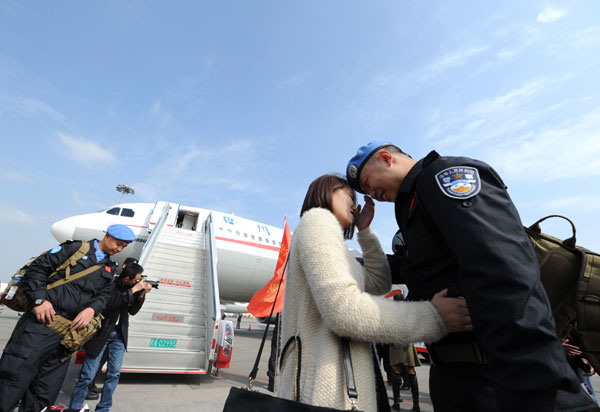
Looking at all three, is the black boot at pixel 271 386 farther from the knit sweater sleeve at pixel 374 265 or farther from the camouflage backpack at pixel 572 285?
the camouflage backpack at pixel 572 285

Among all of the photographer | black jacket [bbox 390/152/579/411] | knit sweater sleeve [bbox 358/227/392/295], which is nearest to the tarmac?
the photographer

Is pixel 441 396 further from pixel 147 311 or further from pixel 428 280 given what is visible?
pixel 147 311

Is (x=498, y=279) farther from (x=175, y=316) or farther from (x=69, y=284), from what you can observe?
(x=175, y=316)

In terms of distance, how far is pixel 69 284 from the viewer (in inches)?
Answer: 125

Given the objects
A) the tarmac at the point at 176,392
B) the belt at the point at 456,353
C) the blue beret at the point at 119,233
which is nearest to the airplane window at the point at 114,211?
the tarmac at the point at 176,392

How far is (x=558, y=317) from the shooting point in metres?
1.22

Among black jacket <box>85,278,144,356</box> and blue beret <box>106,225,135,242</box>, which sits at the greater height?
blue beret <box>106,225,135,242</box>

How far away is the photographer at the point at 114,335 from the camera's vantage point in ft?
12.5

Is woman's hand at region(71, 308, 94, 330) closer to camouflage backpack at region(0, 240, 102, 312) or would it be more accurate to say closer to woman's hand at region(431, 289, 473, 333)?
camouflage backpack at region(0, 240, 102, 312)

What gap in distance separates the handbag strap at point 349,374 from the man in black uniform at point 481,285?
35 cm

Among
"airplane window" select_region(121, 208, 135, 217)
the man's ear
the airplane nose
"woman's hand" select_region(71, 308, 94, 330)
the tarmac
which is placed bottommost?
the tarmac

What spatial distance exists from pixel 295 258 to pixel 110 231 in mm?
3052

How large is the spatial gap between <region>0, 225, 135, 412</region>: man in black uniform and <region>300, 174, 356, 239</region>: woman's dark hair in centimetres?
286

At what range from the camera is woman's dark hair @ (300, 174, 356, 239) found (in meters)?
1.57
